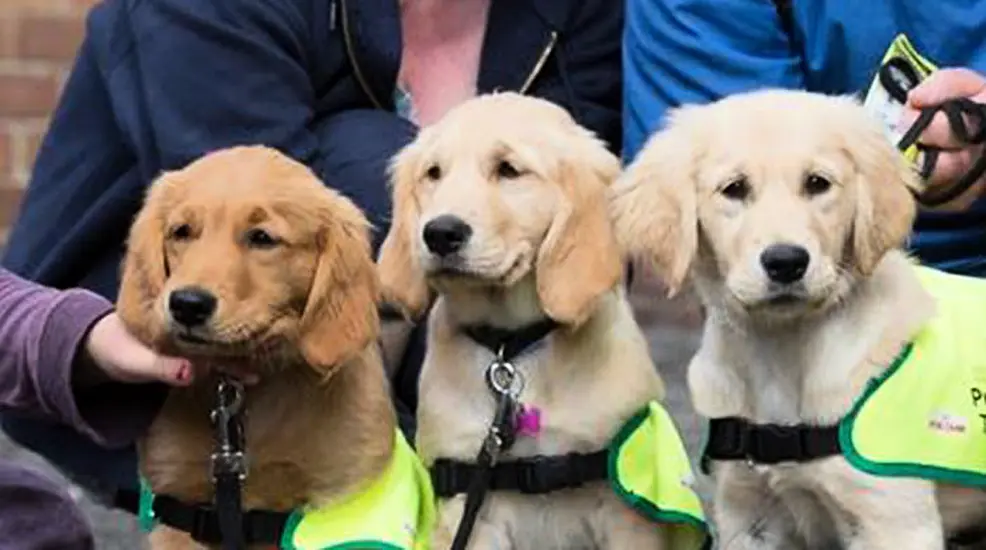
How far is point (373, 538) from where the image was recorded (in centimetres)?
322

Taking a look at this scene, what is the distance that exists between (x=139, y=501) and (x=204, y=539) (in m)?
0.32

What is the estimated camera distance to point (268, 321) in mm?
3076

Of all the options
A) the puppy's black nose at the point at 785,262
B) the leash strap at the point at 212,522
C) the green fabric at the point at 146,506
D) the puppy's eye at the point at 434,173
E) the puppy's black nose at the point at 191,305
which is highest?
the puppy's black nose at the point at 785,262

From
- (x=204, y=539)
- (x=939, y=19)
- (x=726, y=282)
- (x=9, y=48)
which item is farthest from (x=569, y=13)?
(x=9, y=48)

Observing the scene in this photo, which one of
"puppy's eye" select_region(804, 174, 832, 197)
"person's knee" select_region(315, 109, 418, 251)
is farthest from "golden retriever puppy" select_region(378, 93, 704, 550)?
"puppy's eye" select_region(804, 174, 832, 197)

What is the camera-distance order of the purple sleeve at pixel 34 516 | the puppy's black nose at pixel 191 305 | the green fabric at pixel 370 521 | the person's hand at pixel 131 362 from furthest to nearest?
the green fabric at pixel 370 521
the person's hand at pixel 131 362
the puppy's black nose at pixel 191 305
the purple sleeve at pixel 34 516

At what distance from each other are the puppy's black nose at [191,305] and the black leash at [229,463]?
0.21 m

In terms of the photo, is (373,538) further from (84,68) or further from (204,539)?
(84,68)

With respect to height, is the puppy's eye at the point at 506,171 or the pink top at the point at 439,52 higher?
the puppy's eye at the point at 506,171

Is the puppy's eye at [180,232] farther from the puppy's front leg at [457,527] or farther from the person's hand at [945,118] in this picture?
the person's hand at [945,118]

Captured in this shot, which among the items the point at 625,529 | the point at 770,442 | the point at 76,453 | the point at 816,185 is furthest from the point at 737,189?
the point at 76,453

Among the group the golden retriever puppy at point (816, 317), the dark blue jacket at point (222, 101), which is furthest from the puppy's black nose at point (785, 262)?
the dark blue jacket at point (222, 101)

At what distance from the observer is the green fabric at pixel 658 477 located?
3.38 m

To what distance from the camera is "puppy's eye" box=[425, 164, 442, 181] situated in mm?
3400
